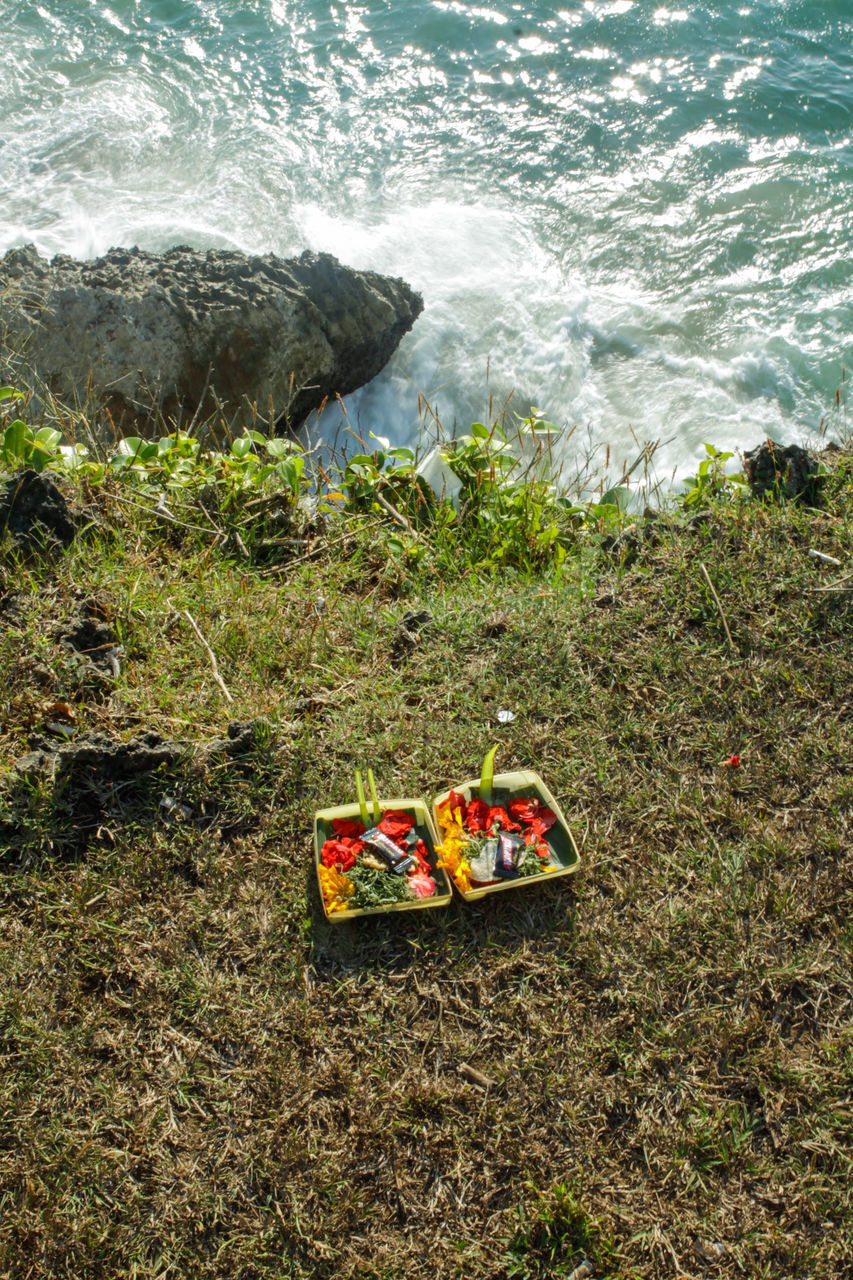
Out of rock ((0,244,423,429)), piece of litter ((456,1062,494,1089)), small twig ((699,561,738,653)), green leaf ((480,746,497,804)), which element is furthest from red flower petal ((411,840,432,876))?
rock ((0,244,423,429))

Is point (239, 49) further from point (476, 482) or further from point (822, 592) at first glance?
point (822, 592)

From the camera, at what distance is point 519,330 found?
20.4 feet

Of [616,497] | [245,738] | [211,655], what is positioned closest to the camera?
[245,738]

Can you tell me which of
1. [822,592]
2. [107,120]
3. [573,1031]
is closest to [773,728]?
[822,592]

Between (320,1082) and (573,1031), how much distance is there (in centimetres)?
60

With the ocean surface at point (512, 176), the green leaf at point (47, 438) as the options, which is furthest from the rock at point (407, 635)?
the ocean surface at point (512, 176)

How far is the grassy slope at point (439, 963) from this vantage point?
190 cm

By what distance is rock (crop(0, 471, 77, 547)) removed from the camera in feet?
10.3

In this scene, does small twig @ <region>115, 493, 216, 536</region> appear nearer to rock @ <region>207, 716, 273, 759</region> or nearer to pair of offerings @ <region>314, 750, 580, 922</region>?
rock @ <region>207, 716, 273, 759</region>

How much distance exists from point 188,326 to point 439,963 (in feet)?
11.5

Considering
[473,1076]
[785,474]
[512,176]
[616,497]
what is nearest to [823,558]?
[785,474]

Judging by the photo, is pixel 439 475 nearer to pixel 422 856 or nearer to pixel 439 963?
pixel 422 856

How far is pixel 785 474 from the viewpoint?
3.51 meters

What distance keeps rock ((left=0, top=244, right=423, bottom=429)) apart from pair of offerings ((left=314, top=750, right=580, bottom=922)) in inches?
93.9
